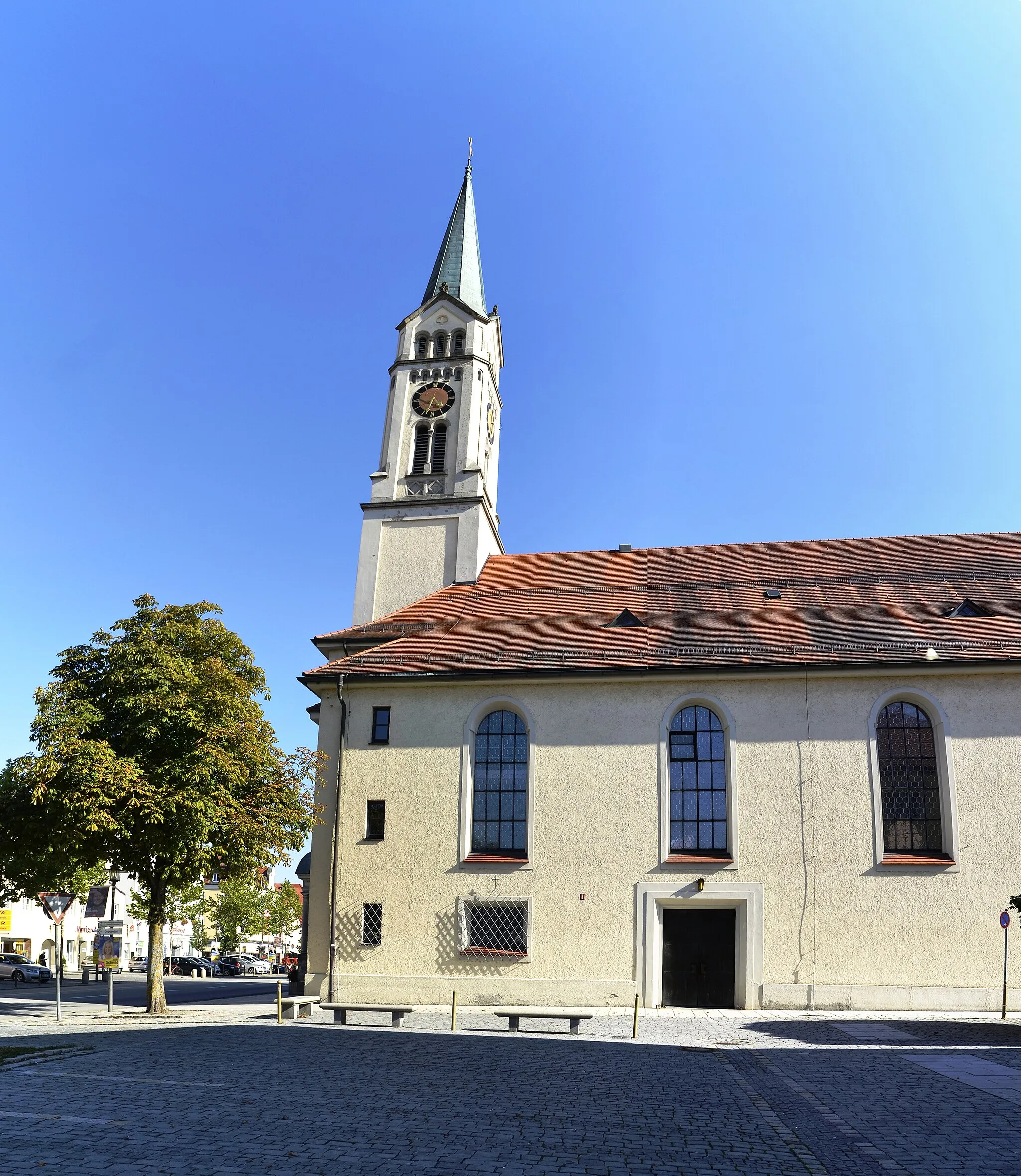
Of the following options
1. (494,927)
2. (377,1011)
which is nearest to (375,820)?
(494,927)

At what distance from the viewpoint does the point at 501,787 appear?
2372 cm

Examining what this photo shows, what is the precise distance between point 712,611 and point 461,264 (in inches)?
779

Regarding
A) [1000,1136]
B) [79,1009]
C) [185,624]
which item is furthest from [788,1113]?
[79,1009]

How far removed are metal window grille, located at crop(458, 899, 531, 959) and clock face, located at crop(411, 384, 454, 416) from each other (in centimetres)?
1778

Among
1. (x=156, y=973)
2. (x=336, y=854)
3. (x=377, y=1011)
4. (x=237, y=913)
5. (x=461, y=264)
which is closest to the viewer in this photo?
(x=377, y=1011)

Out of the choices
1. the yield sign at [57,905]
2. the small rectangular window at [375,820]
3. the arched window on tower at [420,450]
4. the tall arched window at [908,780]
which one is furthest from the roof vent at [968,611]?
the yield sign at [57,905]

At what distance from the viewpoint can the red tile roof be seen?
2350cm

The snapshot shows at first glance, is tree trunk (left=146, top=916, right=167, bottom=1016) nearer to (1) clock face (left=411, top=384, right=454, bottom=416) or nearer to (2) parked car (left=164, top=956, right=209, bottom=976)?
(1) clock face (left=411, top=384, right=454, bottom=416)

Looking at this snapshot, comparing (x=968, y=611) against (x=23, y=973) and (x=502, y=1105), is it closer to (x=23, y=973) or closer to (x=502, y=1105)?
(x=502, y=1105)

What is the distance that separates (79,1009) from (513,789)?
11.3 m

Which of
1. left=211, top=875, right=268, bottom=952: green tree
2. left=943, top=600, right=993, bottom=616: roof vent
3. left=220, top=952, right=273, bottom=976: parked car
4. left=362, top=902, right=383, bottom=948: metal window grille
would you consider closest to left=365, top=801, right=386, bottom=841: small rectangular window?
left=362, top=902, right=383, bottom=948: metal window grille

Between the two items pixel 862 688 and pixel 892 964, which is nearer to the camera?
pixel 892 964

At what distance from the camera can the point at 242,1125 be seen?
811 centimetres

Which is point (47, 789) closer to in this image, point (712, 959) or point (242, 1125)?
point (242, 1125)
